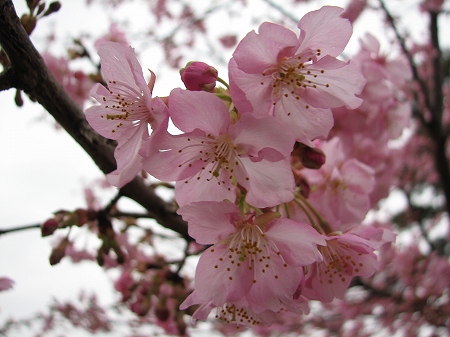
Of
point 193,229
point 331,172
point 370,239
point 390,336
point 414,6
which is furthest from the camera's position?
point 390,336

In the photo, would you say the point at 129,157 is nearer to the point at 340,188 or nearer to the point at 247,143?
the point at 247,143

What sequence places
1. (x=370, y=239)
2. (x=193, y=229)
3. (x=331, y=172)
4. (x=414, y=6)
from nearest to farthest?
1. (x=193, y=229)
2. (x=370, y=239)
3. (x=331, y=172)
4. (x=414, y=6)

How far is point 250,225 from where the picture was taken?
898 mm

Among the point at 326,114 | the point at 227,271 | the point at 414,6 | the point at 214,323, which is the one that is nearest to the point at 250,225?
the point at 227,271

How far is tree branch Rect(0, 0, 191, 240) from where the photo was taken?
0.84 m

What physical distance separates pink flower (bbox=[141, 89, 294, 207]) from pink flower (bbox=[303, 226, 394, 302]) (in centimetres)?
24

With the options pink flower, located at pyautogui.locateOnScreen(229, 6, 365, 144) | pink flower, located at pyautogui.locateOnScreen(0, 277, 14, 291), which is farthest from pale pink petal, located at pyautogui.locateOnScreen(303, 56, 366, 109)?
pink flower, located at pyautogui.locateOnScreen(0, 277, 14, 291)

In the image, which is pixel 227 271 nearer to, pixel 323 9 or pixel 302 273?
pixel 302 273

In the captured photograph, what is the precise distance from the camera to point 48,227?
Answer: 1257mm

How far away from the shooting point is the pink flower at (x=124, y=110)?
83 centimetres

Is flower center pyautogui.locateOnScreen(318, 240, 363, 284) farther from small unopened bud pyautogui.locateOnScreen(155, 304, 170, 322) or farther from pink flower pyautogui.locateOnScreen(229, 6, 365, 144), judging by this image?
small unopened bud pyautogui.locateOnScreen(155, 304, 170, 322)

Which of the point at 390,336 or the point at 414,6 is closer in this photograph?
the point at 414,6

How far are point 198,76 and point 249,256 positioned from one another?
46cm

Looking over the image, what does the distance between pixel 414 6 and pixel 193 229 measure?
167 inches
